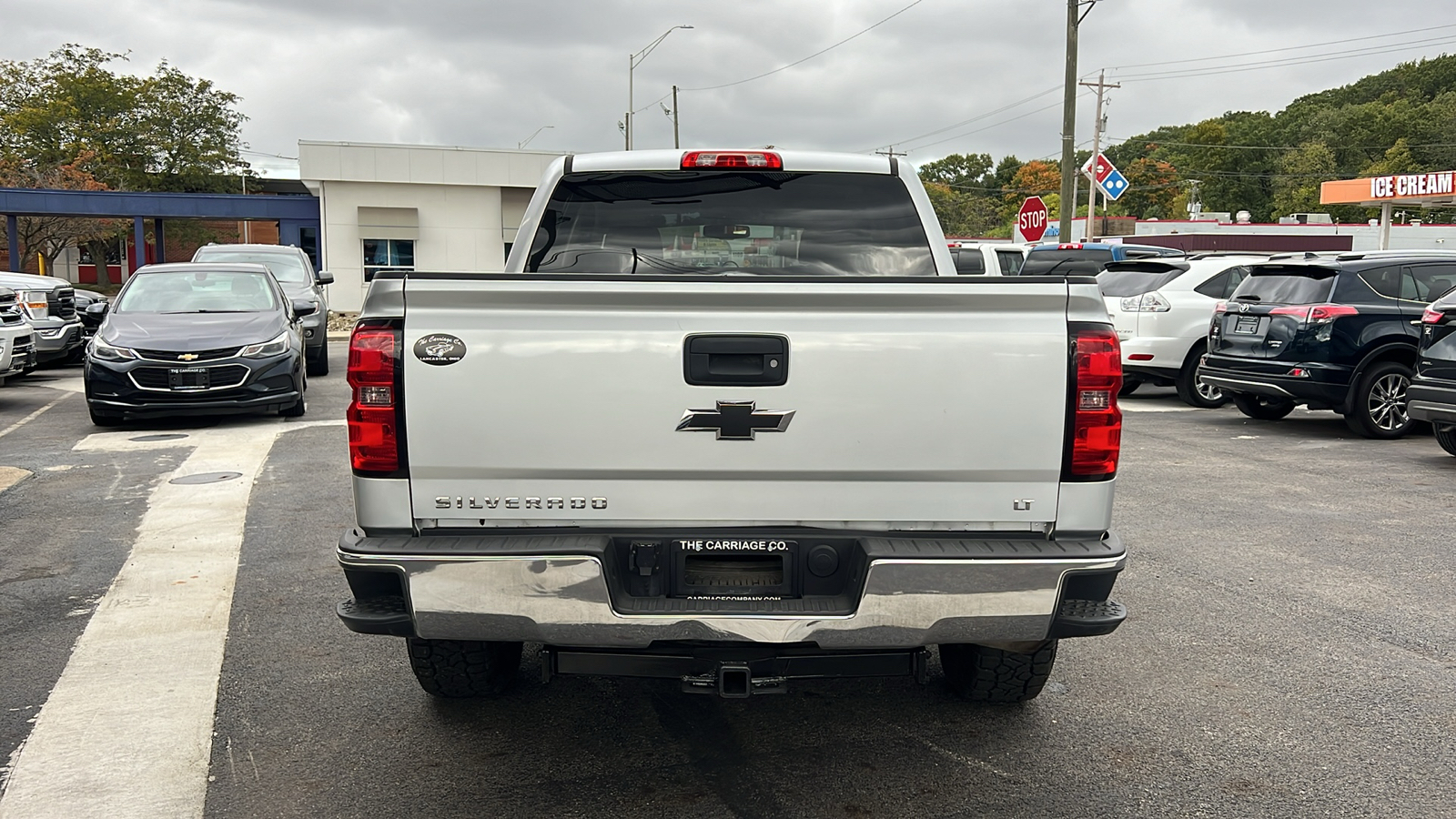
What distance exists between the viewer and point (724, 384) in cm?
331

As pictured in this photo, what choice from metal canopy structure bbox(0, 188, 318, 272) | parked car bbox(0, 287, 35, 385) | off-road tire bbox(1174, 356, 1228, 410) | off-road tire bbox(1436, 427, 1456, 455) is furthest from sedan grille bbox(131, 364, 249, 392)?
metal canopy structure bbox(0, 188, 318, 272)

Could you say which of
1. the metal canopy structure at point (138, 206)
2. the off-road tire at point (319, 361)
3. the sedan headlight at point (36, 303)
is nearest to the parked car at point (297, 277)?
the off-road tire at point (319, 361)

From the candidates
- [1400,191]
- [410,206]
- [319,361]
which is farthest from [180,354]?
[1400,191]

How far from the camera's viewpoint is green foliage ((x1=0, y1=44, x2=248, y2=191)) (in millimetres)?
56562

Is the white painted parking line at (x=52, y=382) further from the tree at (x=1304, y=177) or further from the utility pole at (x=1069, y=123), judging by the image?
the tree at (x=1304, y=177)

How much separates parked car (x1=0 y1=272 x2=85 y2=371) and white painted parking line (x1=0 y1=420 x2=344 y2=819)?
36.9 ft

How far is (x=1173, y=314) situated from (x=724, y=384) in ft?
39.1

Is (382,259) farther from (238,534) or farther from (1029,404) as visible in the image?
(1029,404)

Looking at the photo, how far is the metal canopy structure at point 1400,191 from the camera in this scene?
1383 inches

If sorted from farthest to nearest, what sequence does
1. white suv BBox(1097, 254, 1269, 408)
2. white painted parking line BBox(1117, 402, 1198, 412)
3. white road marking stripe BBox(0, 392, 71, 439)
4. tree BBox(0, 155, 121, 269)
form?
tree BBox(0, 155, 121, 269)
white suv BBox(1097, 254, 1269, 408)
white painted parking line BBox(1117, 402, 1198, 412)
white road marking stripe BBox(0, 392, 71, 439)

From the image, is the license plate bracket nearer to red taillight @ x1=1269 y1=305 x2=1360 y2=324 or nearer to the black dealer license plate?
the black dealer license plate

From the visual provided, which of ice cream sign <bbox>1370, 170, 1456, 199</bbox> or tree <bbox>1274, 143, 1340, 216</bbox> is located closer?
ice cream sign <bbox>1370, 170, 1456, 199</bbox>

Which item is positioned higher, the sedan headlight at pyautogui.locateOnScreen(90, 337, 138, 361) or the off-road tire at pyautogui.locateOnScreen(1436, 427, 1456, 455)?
the sedan headlight at pyautogui.locateOnScreen(90, 337, 138, 361)

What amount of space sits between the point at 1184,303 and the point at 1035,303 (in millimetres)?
11606
